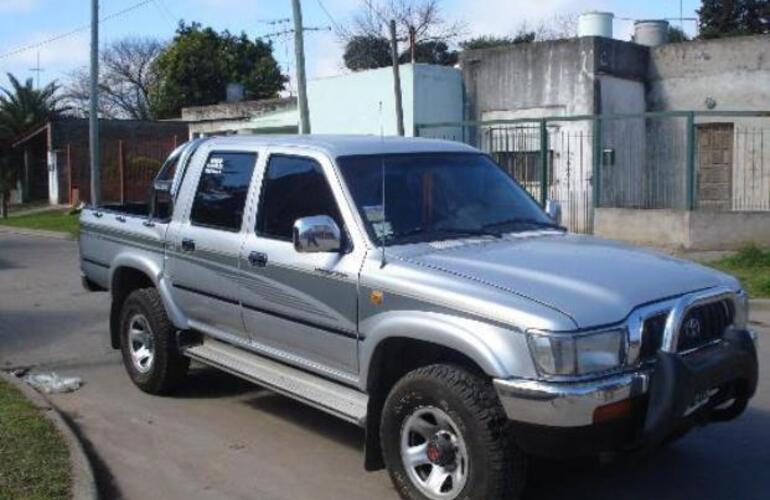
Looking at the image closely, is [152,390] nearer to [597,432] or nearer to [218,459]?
[218,459]

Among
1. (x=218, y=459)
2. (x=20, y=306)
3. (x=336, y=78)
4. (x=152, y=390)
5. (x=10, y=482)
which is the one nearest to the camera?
(x=10, y=482)

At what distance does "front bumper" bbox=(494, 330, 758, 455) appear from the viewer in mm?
4148

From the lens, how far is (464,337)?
4.43m

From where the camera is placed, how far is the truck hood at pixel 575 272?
14.1 feet

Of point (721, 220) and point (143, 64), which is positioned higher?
point (143, 64)

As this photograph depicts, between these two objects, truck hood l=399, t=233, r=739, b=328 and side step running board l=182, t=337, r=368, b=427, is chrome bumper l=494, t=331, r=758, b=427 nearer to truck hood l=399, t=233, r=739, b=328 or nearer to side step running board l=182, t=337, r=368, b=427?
truck hood l=399, t=233, r=739, b=328

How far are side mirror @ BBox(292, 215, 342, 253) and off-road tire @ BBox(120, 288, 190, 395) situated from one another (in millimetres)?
2240

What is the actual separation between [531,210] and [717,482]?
193 centimetres

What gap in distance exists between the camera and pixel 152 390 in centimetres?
728

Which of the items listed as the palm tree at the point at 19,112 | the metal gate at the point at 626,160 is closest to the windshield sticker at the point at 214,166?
the metal gate at the point at 626,160

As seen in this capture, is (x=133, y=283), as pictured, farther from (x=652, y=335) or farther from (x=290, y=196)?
(x=652, y=335)

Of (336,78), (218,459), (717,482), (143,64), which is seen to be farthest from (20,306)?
(143,64)

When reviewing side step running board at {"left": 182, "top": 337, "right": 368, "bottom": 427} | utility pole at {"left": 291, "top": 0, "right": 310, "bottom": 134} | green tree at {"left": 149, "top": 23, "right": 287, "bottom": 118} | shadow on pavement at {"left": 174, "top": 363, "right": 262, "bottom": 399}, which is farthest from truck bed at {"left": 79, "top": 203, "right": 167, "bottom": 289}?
green tree at {"left": 149, "top": 23, "right": 287, "bottom": 118}

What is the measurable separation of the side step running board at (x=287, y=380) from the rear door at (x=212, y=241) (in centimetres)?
14
